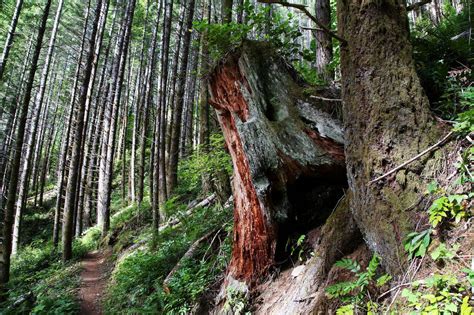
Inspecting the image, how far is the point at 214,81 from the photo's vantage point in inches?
190

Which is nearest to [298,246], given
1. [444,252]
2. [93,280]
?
[444,252]

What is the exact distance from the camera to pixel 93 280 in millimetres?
9469

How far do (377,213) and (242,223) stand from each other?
2.13 metres

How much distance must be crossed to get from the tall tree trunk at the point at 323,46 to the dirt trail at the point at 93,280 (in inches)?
262

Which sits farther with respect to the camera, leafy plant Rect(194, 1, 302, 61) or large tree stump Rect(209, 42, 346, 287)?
leafy plant Rect(194, 1, 302, 61)

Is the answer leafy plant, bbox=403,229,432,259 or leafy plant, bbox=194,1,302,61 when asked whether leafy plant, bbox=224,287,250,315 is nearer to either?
leafy plant, bbox=403,229,432,259

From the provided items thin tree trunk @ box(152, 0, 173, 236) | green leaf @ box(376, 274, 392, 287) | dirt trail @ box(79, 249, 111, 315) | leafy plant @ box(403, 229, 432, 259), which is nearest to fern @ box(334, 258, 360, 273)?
green leaf @ box(376, 274, 392, 287)

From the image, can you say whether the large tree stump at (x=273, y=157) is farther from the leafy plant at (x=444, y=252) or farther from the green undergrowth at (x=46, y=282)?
the green undergrowth at (x=46, y=282)

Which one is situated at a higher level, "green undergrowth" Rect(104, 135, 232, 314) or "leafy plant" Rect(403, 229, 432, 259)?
"leafy plant" Rect(403, 229, 432, 259)

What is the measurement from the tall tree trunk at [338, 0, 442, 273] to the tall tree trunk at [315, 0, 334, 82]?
2.12 metres

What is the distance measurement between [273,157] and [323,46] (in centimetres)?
253

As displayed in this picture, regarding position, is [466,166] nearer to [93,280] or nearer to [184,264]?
[184,264]

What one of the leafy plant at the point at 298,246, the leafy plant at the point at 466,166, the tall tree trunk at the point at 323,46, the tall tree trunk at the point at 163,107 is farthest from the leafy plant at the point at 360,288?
the tall tree trunk at the point at 163,107

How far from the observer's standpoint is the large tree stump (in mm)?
3867
